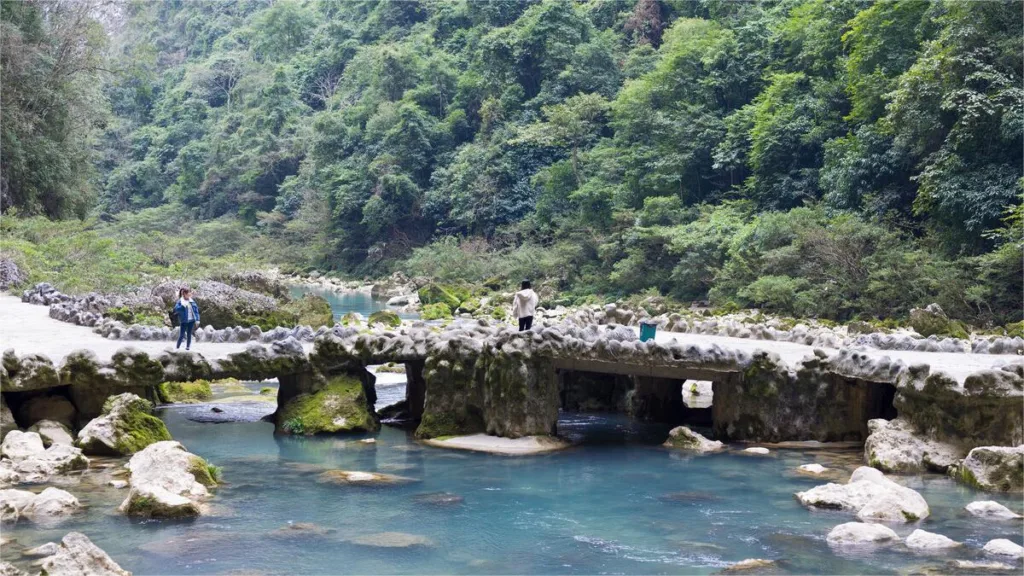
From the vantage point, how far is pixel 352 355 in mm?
14875

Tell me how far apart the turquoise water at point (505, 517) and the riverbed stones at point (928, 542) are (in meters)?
0.17

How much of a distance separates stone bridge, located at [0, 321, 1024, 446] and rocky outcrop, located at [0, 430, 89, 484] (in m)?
0.86

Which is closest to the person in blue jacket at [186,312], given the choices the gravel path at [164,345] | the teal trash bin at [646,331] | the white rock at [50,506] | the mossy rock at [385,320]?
the gravel path at [164,345]

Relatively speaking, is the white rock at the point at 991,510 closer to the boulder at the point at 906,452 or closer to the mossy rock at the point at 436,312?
the boulder at the point at 906,452

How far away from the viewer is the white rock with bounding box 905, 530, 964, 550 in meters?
9.25

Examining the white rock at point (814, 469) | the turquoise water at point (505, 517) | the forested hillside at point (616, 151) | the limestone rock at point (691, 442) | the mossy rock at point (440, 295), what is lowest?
the turquoise water at point (505, 517)

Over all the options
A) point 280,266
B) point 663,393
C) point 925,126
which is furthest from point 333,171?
point 663,393

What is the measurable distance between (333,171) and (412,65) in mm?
7339

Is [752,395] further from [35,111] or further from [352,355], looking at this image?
[35,111]

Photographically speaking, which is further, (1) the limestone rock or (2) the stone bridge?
(1) the limestone rock

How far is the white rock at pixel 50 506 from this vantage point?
10031 mm

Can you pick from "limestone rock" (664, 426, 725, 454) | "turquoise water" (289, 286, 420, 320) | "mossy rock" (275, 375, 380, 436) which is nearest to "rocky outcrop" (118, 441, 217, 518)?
"mossy rock" (275, 375, 380, 436)

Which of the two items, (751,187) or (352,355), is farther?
(751,187)

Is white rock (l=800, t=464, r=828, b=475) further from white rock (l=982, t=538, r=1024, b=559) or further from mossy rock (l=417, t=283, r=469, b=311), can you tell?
mossy rock (l=417, t=283, r=469, b=311)
